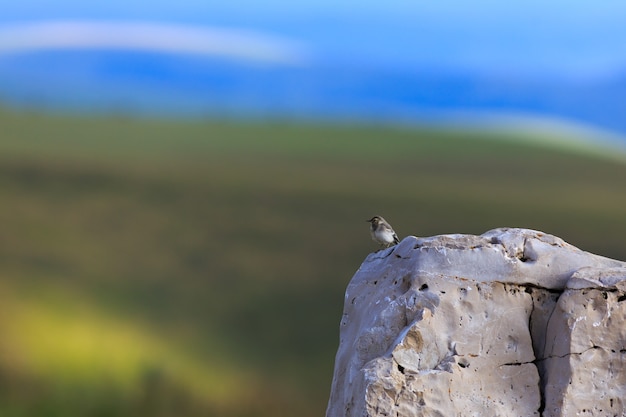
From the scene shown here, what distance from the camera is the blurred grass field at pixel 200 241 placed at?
15.2m

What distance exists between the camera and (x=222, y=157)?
1906 cm

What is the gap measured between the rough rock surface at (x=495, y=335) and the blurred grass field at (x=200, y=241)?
8822mm

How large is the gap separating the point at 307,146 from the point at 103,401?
6.32 meters

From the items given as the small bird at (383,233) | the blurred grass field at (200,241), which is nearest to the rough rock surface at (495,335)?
the small bird at (383,233)

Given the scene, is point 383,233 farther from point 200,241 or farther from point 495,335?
point 200,241

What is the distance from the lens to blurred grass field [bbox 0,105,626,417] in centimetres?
1520

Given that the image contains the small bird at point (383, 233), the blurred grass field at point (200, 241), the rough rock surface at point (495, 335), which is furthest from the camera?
the blurred grass field at point (200, 241)

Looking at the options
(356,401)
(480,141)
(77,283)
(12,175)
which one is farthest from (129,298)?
(356,401)

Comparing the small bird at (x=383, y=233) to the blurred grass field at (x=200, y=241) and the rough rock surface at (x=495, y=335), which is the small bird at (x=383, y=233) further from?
the blurred grass field at (x=200, y=241)

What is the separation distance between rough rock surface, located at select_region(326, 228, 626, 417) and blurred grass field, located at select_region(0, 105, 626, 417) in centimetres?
882

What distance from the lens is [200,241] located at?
1708cm

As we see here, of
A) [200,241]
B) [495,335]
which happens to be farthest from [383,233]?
[200,241]

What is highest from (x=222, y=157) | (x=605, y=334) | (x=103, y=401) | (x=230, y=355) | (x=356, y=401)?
(x=222, y=157)

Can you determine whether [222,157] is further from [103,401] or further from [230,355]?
[103,401]
